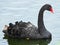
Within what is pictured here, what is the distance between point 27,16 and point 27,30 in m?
1.48

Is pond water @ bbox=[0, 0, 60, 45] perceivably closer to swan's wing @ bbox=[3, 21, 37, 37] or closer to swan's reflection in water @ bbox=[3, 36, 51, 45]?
swan's reflection in water @ bbox=[3, 36, 51, 45]

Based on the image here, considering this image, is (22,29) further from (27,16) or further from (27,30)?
(27,16)

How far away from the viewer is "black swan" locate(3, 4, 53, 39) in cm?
957

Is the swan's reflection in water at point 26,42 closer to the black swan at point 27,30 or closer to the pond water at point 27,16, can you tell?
the pond water at point 27,16

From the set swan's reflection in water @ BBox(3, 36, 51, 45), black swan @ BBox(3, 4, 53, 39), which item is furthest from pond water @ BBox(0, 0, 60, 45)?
black swan @ BBox(3, 4, 53, 39)

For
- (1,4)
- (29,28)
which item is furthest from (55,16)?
(1,4)

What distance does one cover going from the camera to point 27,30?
9.65 m

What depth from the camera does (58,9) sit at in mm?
12031

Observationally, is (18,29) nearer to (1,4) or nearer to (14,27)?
(14,27)

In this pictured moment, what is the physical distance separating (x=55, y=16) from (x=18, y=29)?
6.10 ft

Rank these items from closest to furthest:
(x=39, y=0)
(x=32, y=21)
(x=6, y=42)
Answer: (x=6, y=42) → (x=32, y=21) → (x=39, y=0)

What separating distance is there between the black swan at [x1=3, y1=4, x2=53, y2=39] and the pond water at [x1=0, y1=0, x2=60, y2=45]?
0.53ft

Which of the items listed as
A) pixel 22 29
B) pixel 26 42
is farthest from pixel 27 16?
pixel 26 42

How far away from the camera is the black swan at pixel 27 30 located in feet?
31.4
